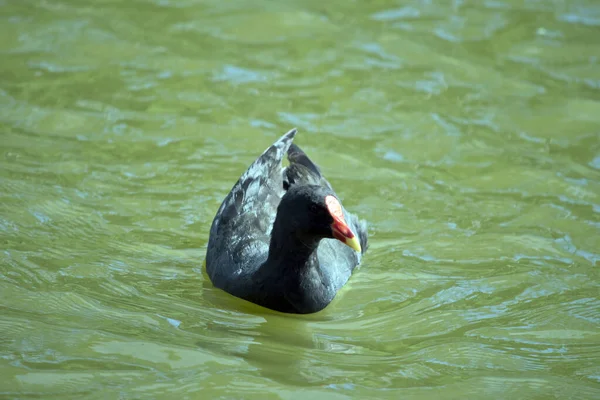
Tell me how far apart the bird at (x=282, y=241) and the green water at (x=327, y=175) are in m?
0.13

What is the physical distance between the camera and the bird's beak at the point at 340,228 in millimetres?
5133

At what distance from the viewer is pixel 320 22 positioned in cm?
1030

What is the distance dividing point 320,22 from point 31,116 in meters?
3.71

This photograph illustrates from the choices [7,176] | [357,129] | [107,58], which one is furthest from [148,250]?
[107,58]

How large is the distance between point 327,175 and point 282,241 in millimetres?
2162

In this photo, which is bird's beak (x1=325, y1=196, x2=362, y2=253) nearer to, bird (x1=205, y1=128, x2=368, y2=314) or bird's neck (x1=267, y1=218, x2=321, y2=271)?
bird (x1=205, y1=128, x2=368, y2=314)

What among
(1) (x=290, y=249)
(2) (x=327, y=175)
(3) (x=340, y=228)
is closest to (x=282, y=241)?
(1) (x=290, y=249)

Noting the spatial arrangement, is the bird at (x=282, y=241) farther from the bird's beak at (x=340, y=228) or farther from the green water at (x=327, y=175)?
the green water at (x=327, y=175)

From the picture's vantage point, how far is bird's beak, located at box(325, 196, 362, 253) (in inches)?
202

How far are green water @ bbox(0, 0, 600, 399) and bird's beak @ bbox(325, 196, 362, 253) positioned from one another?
52 cm

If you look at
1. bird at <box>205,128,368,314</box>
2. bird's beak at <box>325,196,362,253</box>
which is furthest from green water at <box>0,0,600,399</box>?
bird's beak at <box>325,196,362,253</box>

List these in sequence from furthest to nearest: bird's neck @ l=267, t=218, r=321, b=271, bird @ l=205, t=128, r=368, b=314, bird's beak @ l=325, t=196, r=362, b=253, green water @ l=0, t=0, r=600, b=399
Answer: bird's neck @ l=267, t=218, r=321, b=271
bird @ l=205, t=128, r=368, b=314
bird's beak @ l=325, t=196, r=362, b=253
green water @ l=0, t=0, r=600, b=399

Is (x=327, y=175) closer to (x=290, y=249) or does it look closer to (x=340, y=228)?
(x=290, y=249)

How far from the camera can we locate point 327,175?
7.52 metres
